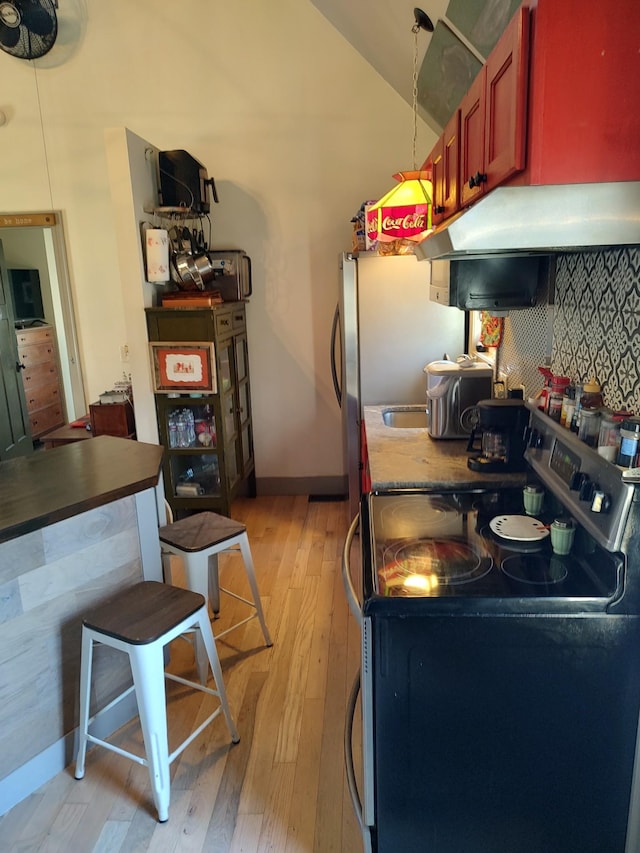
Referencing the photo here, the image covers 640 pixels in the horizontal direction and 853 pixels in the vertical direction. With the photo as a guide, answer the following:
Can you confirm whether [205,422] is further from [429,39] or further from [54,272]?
[54,272]

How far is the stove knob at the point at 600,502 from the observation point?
49.5 inches

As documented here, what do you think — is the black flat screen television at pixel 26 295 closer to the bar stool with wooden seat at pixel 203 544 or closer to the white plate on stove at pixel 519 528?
the bar stool with wooden seat at pixel 203 544

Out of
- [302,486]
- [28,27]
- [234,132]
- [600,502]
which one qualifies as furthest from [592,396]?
[28,27]

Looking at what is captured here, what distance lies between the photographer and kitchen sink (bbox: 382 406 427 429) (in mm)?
3021

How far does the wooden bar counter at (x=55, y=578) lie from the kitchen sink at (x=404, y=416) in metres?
1.30

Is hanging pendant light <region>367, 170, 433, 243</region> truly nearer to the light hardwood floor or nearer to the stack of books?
the stack of books

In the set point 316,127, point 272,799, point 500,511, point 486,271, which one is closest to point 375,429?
point 486,271

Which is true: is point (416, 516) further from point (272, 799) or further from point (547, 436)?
point (272, 799)

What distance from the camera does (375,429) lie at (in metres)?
2.76

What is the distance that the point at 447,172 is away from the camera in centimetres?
218

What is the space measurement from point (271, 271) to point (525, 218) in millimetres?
3114

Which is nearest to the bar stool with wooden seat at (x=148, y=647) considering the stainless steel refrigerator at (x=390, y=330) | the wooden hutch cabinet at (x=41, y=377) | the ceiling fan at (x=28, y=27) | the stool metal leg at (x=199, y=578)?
the stool metal leg at (x=199, y=578)

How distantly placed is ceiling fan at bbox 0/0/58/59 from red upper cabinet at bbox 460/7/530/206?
3.16 metres

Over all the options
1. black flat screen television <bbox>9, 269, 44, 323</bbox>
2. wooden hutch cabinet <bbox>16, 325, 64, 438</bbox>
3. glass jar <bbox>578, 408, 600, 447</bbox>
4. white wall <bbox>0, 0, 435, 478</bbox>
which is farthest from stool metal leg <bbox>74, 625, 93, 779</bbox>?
black flat screen television <bbox>9, 269, 44, 323</bbox>
